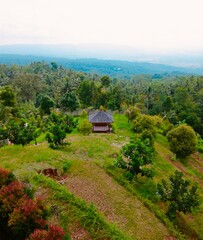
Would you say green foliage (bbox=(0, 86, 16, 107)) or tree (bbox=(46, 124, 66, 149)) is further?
green foliage (bbox=(0, 86, 16, 107))

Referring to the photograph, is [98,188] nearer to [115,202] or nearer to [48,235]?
[115,202]

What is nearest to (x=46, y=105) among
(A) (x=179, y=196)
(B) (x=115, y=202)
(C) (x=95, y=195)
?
(C) (x=95, y=195)

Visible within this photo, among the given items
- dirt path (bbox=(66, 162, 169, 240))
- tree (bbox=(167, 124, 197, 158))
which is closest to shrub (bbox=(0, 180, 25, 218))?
dirt path (bbox=(66, 162, 169, 240))

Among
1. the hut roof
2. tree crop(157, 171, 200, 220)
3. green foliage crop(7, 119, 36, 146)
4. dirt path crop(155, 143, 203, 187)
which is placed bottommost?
dirt path crop(155, 143, 203, 187)

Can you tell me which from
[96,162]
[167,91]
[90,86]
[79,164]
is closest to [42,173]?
[79,164]

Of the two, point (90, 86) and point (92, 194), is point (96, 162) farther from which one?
point (90, 86)

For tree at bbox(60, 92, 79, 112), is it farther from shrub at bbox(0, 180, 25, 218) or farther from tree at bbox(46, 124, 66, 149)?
shrub at bbox(0, 180, 25, 218)
